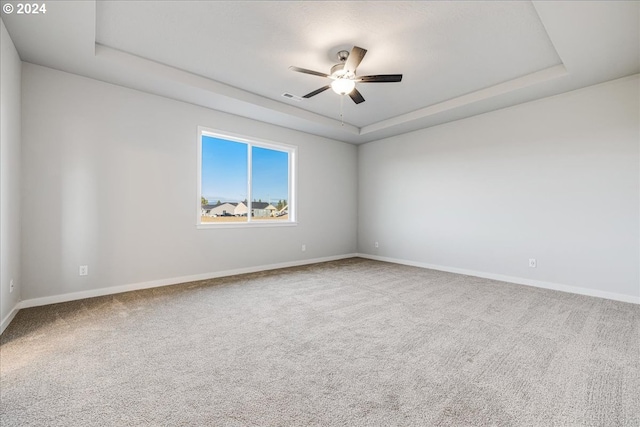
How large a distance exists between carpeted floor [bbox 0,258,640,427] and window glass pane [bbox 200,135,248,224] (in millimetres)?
1698

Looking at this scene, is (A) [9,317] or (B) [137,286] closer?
(A) [9,317]

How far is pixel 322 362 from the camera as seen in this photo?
205 centimetres

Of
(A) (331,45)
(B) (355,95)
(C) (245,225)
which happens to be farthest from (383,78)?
(C) (245,225)

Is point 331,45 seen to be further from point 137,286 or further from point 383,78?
point 137,286

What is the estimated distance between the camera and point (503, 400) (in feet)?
5.39

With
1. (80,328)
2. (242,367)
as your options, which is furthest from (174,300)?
(242,367)

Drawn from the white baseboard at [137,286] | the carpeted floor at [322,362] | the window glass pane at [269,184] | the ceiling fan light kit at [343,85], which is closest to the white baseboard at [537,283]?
the carpeted floor at [322,362]

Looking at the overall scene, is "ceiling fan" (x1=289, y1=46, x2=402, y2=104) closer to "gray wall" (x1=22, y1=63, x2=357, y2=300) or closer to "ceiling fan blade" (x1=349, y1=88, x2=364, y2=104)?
"ceiling fan blade" (x1=349, y1=88, x2=364, y2=104)

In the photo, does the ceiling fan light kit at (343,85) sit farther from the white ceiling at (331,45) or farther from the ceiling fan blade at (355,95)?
the white ceiling at (331,45)

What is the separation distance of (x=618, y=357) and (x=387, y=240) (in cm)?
424

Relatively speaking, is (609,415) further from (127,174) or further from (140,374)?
(127,174)

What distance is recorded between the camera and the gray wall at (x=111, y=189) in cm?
323

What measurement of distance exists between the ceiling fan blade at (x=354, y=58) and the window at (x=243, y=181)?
8.62ft

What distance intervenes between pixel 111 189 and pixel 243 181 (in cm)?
200
